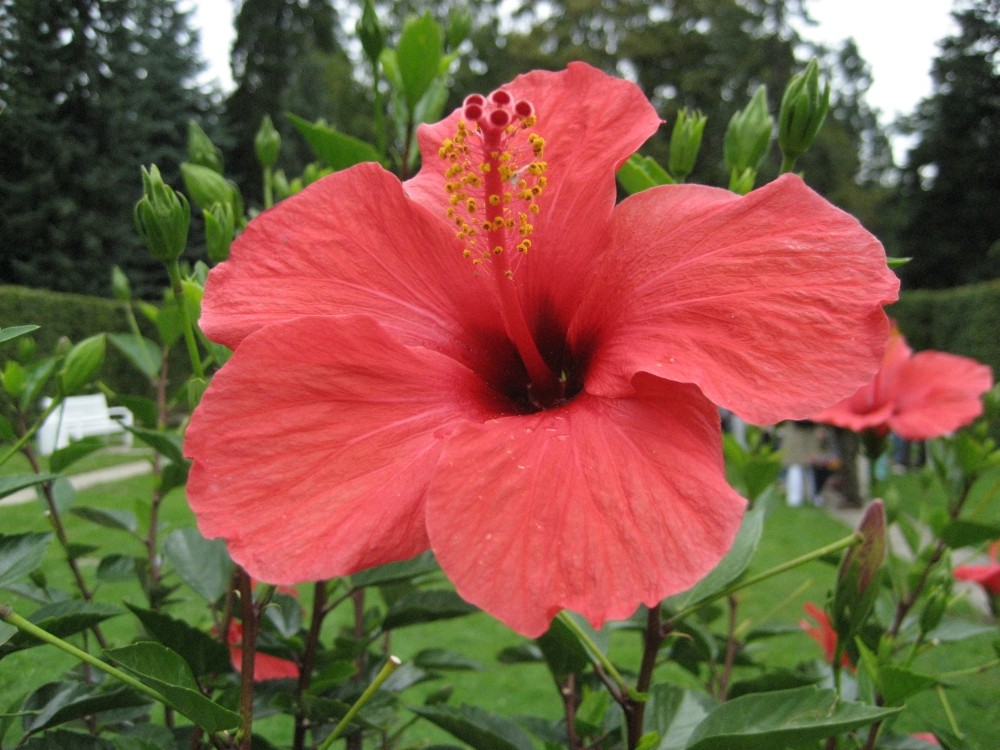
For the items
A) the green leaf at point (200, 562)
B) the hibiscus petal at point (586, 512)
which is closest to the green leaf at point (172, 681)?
the hibiscus petal at point (586, 512)

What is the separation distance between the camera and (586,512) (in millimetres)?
610

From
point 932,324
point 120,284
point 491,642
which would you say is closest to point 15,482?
point 120,284

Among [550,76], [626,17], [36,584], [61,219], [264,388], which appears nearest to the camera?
[264,388]

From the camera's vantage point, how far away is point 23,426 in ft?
4.24

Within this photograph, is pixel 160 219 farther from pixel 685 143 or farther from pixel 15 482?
pixel 685 143

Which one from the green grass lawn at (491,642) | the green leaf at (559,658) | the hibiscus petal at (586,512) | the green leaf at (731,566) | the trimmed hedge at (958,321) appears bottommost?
the trimmed hedge at (958,321)

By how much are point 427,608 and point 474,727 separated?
32cm

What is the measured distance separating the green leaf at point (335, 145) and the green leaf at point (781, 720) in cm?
89

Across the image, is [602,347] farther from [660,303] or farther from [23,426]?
[23,426]

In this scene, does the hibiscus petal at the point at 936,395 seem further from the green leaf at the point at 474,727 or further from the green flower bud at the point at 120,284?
the green flower bud at the point at 120,284

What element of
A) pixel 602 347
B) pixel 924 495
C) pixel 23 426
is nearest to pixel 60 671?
pixel 23 426

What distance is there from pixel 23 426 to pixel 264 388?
0.86 meters

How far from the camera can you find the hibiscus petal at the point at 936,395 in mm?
1774

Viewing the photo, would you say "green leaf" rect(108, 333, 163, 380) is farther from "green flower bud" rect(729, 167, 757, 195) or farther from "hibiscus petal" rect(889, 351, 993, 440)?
"hibiscus petal" rect(889, 351, 993, 440)
